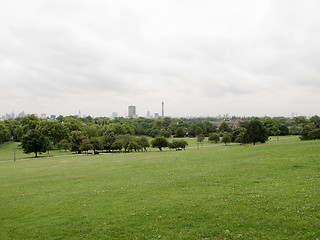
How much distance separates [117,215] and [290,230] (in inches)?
328

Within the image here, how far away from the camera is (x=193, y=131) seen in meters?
140

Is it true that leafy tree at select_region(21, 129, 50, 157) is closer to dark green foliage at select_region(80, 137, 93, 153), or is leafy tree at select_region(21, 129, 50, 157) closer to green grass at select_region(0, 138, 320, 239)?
dark green foliage at select_region(80, 137, 93, 153)

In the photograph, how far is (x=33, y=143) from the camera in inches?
2154

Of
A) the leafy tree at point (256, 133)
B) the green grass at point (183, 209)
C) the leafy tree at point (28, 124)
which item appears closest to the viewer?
the green grass at point (183, 209)

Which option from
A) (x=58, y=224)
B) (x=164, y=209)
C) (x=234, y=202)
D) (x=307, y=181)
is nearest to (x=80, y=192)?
(x=58, y=224)

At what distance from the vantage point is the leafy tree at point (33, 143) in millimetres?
54000

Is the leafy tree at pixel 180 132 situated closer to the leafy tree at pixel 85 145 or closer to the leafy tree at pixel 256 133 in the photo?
the leafy tree at pixel 256 133

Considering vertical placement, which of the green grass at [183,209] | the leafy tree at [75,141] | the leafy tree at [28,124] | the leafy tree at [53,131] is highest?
the leafy tree at [28,124]

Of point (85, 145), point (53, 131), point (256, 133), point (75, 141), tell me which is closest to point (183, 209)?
point (256, 133)

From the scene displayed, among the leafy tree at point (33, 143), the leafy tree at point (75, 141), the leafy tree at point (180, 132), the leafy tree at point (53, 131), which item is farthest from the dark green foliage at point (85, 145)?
the leafy tree at point (180, 132)

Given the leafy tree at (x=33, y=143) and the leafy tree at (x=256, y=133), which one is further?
the leafy tree at (x=33, y=143)

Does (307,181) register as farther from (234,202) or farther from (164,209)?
(164,209)

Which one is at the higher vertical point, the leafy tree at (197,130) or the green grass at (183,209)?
the leafy tree at (197,130)

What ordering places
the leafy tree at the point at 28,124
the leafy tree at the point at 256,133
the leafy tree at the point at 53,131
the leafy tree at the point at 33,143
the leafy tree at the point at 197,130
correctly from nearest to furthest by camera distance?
the leafy tree at the point at 256,133 → the leafy tree at the point at 33,143 → the leafy tree at the point at 53,131 → the leafy tree at the point at 28,124 → the leafy tree at the point at 197,130
